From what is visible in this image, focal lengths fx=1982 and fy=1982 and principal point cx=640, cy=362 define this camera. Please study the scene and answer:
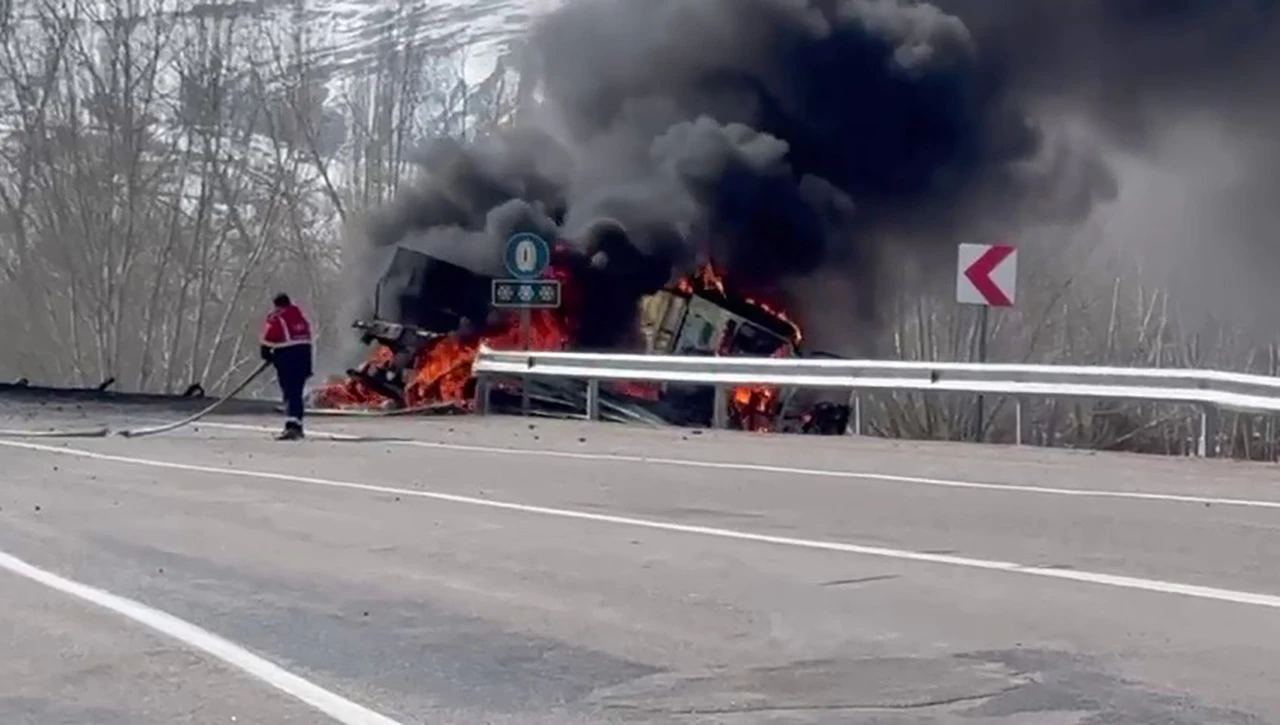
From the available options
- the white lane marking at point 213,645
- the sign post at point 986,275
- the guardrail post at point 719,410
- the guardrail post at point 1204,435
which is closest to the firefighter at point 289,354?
the guardrail post at point 719,410

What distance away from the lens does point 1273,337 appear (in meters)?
37.3

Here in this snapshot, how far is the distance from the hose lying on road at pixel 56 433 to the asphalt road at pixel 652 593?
4.19 meters

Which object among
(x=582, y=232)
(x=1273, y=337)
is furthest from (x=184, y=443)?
(x=1273, y=337)

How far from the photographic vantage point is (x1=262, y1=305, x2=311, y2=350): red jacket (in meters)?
19.4

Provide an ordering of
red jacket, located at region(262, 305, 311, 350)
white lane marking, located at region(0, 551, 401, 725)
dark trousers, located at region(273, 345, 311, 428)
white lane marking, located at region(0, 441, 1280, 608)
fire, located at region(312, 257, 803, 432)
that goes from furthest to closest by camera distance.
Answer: fire, located at region(312, 257, 803, 432) < red jacket, located at region(262, 305, 311, 350) < dark trousers, located at region(273, 345, 311, 428) < white lane marking, located at region(0, 441, 1280, 608) < white lane marking, located at region(0, 551, 401, 725)

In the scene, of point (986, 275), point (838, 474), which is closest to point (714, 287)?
point (986, 275)

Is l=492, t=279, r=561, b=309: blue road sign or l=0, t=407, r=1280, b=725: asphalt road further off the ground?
l=492, t=279, r=561, b=309: blue road sign

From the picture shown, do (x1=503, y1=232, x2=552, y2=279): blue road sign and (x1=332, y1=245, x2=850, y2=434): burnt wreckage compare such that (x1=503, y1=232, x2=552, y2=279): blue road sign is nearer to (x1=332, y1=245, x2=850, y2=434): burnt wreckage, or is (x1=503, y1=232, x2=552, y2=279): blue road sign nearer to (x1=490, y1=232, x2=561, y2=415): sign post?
(x1=490, y1=232, x2=561, y2=415): sign post

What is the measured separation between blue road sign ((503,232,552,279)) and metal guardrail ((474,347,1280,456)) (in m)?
0.97

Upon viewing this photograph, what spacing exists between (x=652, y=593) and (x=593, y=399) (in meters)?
13.8

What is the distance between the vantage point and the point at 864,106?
2914 cm

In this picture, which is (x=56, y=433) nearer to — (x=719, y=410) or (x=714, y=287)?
(x=719, y=410)

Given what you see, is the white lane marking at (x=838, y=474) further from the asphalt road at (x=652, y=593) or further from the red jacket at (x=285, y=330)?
the red jacket at (x=285, y=330)

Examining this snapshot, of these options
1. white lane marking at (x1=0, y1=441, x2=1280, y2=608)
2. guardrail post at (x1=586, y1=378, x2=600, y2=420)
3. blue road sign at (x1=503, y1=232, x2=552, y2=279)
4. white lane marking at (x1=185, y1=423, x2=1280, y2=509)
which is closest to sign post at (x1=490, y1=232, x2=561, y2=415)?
blue road sign at (x1=503, y1=232, x2=552, y2=279)
